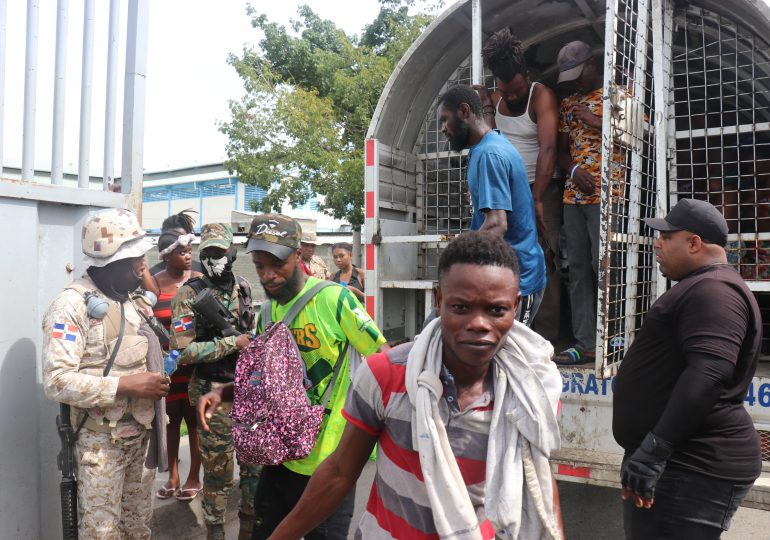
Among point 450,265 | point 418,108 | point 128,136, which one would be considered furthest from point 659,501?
point 418,108

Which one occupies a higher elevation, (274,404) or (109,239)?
(109,239)

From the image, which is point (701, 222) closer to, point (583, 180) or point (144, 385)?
point (583, 180)

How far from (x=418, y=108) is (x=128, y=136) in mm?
2486

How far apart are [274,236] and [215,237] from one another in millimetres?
1200

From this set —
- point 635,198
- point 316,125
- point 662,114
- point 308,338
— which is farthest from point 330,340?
point 316,125

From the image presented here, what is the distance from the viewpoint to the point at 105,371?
2.92m

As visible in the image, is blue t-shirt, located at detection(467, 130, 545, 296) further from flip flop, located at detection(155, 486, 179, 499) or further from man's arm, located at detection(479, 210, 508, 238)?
flip flop, located at detection(155, 486, 179, 499)

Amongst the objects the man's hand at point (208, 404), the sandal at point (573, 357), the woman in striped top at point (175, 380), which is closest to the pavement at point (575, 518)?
the woman in striped top at point (175, 380)

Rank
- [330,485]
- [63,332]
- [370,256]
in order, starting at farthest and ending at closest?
[370,256] < [63,332] < [330,485]

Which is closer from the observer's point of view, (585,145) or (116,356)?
(116,356)

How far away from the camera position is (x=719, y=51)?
4.47m

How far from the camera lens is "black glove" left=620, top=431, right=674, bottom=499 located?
2.41 m

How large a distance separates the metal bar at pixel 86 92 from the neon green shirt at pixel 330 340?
1.44 m

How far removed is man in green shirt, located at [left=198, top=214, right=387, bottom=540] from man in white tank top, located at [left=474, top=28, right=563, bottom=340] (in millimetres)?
1841
